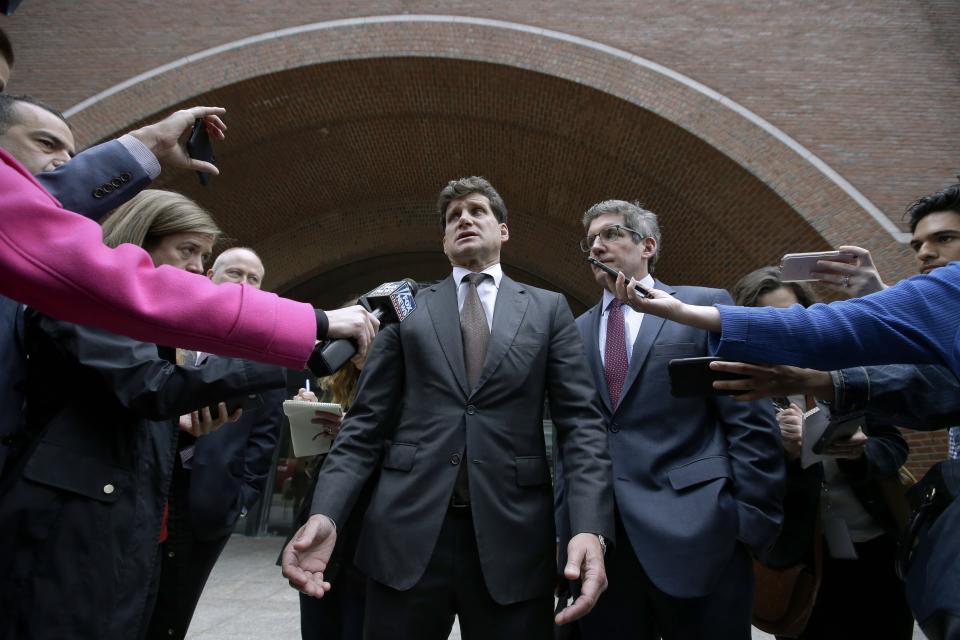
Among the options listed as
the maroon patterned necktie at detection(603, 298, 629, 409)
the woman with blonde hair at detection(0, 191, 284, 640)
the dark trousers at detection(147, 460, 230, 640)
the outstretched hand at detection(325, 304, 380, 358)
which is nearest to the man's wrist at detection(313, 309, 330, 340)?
the outstretched hand at detection(325, 304, 380, 358)

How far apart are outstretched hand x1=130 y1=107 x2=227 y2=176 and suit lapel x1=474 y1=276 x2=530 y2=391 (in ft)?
3.33

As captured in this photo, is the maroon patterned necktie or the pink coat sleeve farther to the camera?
the maroon patterned necktie

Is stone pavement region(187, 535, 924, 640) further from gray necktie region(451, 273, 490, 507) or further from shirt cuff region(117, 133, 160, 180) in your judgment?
shirt cuff region(117, 133, 160, 180)

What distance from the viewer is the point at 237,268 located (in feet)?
12.7

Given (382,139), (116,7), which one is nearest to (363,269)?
(382,139)

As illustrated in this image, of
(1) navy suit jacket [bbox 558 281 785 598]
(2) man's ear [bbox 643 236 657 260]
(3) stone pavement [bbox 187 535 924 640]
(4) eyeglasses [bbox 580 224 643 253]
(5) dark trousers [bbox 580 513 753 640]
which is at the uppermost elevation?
(4) eyeglasses [bbox 580 224 643 253]

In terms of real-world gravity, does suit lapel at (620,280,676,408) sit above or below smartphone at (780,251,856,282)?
→ below

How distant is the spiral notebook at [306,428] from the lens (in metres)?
2.98

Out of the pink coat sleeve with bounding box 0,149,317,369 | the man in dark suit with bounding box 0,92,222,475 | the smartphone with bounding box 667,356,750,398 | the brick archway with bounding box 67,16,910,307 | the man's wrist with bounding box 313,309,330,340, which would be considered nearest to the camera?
the pink coat sleeve with bounding box 0,149,317,369

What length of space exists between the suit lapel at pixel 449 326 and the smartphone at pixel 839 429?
3.54 feet

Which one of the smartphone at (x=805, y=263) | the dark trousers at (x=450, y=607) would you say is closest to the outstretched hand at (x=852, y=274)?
the smartphone at (x=805, y=263)

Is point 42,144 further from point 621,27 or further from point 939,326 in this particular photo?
point 621,27

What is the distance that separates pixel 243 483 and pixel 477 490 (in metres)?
1.67

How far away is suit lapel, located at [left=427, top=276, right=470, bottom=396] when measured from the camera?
2.32 meters
